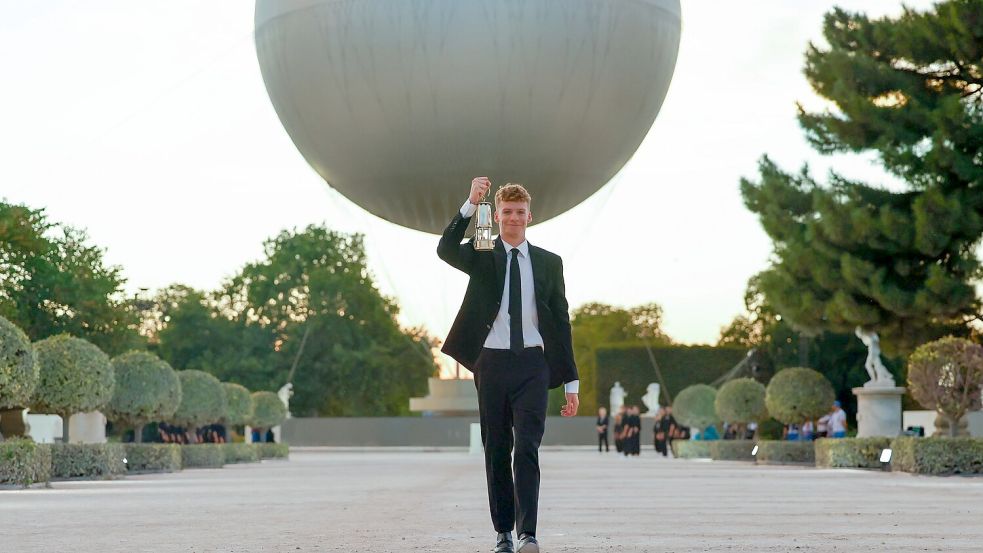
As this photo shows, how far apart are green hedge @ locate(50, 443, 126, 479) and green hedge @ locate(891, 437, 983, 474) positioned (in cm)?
1203

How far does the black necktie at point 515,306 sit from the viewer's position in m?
8.05

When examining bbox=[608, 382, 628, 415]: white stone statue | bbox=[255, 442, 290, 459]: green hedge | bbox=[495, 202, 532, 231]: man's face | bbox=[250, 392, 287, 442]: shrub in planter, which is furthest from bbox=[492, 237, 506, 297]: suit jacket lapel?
bbox=[608, 382, 628, 415]: white stone statue

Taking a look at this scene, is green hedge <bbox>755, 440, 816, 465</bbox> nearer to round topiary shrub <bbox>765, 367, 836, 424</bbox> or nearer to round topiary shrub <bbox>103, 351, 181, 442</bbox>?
round topiary shrub <bbox>765, 367, 836, 424</bbox>

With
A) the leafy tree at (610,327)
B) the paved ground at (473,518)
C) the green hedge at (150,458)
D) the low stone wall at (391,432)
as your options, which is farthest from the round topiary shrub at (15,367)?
the leafy tree at (610,327)

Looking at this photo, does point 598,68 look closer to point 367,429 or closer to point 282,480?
A: point 282,480

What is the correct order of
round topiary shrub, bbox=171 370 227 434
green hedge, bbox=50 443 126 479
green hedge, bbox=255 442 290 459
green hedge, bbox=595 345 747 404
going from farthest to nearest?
green hedge, bbox=595 345 747 404 < green hedge, bbox=255 442 290 459 < round topiary shrub, bbox=171 370 227 434 < green hedge, bbox=50 443 126 479

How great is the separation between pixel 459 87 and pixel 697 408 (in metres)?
28.1

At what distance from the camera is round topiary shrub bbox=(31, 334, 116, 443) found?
25469 mm

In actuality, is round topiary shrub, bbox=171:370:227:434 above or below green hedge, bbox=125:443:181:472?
above

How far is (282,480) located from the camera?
78.4 ft

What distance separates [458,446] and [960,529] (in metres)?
57.2

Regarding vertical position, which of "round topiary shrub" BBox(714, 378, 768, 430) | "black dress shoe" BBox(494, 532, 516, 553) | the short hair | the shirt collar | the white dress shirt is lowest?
"black dress shoe" BBox(494, 532, 516, 553)

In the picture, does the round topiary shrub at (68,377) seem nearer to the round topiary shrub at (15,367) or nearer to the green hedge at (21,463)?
the round topiary shrub at (15,367)

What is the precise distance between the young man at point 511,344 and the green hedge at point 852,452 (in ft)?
70.2
